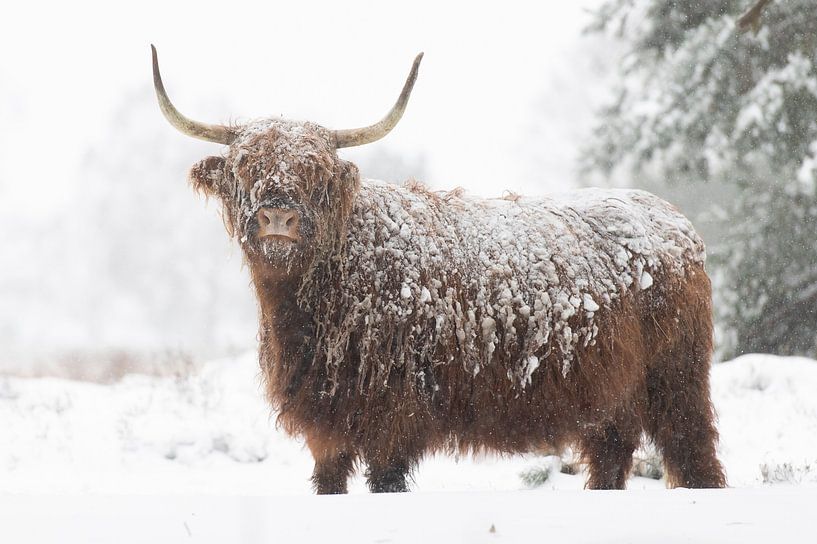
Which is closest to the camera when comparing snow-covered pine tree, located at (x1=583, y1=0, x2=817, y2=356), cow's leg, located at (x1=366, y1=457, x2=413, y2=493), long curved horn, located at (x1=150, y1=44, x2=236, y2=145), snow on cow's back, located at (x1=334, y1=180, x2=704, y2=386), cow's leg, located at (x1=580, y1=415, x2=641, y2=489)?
cow's leg, located at (x1=366, y1=457, x2=413, y2=493)

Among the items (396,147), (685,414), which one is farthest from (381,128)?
(396,147)

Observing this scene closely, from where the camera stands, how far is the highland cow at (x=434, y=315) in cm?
421

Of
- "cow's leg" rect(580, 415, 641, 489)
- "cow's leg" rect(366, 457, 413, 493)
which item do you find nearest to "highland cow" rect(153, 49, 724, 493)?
"cow's leg" rect(366, 457, 413, 493)

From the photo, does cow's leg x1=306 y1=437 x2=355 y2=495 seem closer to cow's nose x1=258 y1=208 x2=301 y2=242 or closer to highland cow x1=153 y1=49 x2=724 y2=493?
highland cow x1=153 y1=49 x2=724 y2=493

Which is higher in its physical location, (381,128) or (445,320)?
(381,128)

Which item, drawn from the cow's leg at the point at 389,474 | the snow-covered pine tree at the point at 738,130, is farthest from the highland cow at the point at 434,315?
the snow-covered pine tree at the point at 738,130

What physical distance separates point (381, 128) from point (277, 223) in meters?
0.85

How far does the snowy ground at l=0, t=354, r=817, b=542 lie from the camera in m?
2.52

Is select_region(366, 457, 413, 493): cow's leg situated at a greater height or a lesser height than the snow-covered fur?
lesser

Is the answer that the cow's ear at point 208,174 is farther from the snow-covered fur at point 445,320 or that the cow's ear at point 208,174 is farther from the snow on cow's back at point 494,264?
the snow on cow's back at point 494,264

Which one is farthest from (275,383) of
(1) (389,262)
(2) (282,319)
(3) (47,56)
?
(3) (47,56)

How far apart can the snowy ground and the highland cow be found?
1.45 feet

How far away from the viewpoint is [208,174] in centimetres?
457

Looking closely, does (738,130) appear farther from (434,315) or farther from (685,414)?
(434,315)
